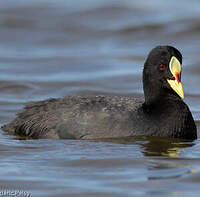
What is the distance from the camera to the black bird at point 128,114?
8.88m

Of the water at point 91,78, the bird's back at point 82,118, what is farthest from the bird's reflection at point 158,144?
the bird's back at point 82,118

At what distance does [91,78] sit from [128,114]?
15.0 feet

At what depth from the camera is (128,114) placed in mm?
8938

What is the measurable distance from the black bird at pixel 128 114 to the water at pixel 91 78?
0.56 ft

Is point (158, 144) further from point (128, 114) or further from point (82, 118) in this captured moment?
point (82, 118)

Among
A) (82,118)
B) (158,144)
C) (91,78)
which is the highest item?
(91,78)

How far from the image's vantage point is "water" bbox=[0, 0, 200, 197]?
7.36 m

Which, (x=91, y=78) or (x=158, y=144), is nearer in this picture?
(x=158, y=144)

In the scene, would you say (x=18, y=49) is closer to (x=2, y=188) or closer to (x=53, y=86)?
(x=53, y=86)

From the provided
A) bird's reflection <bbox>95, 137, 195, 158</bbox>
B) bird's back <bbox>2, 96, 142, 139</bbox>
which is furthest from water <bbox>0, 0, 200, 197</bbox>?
bird's back <bbox>2, 96, 142, 139</bbox>

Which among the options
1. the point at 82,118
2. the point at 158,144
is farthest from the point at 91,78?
the point at 158,144

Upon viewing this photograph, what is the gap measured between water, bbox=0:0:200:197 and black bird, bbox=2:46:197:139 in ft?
0.56

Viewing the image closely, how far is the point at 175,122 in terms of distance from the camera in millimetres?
9164

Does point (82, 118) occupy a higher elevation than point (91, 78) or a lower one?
lower
